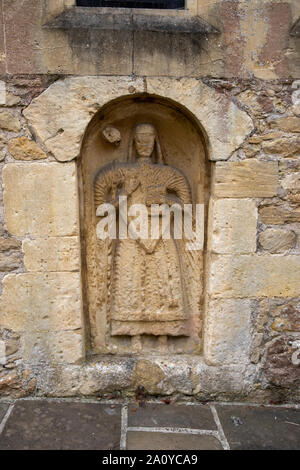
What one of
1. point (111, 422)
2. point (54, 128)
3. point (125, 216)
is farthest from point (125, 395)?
point (54, 128)

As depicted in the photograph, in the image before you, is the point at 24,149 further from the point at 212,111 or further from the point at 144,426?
the point at 144,426

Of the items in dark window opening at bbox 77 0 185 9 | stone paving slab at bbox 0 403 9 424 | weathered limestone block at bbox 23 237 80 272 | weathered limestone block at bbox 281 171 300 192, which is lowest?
stone paving slab at bbox 0 403 9 424

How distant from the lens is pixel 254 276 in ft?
9.51

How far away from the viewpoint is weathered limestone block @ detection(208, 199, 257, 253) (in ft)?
9.19

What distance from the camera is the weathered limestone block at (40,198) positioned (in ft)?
8.82

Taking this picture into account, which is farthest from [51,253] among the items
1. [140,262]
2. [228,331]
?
[228,331]

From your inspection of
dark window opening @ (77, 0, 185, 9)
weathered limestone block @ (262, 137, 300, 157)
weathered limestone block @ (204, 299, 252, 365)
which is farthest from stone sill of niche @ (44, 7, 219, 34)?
weathered limestone block @ (204, 299, 252, 365)

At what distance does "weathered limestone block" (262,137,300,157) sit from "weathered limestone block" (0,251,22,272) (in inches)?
80.5

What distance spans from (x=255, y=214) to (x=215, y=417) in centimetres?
160

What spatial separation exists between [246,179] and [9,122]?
1.80m

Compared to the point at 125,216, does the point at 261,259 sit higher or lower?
lower

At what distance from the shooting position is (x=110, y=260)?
312 cm

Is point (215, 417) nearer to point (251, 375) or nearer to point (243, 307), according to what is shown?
point (251, 375)

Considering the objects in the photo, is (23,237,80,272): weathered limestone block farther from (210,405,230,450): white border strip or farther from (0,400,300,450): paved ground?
(210,405,230,450): white border strip
